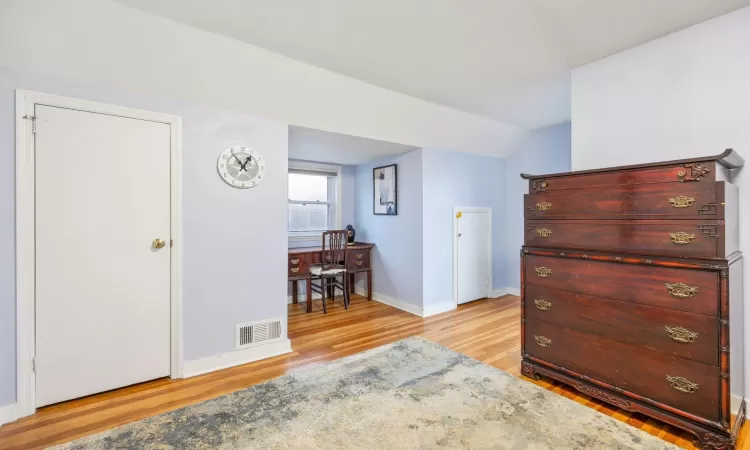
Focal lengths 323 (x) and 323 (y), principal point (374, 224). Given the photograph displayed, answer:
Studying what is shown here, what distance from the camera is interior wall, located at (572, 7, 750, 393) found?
2027mm

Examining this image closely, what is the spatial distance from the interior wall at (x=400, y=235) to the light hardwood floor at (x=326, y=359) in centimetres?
31

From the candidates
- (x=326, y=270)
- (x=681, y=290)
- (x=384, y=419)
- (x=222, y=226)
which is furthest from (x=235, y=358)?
(x=681, y=290)

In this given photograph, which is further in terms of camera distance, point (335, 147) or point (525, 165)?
point (525, 165)

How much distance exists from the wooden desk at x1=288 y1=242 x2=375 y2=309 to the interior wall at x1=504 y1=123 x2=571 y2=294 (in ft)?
7.36

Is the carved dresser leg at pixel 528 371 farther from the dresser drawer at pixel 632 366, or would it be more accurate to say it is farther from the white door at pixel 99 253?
the white door at pixel 99 253

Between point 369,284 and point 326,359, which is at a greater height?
point 369,284

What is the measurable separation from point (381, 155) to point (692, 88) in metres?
3.21

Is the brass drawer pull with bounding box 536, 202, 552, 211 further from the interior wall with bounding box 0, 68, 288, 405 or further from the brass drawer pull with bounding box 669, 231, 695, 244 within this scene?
the interior wall with bounding box 0, 68, 288, 405

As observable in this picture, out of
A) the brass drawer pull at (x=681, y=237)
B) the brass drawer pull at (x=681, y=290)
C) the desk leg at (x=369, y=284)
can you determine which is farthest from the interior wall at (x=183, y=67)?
the brass drawer pull at (x=681, y=290)

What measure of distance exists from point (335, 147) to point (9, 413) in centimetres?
351

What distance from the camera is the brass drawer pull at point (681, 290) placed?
1760 mm

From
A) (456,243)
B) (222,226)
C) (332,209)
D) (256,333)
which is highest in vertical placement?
(332,209)

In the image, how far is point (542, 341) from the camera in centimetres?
243

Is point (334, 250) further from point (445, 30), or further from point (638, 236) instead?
point (638, 236)
